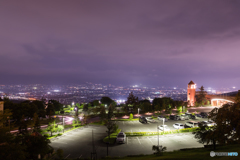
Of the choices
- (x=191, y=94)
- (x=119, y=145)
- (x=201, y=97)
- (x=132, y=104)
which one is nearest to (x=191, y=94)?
(x=191, y=94)

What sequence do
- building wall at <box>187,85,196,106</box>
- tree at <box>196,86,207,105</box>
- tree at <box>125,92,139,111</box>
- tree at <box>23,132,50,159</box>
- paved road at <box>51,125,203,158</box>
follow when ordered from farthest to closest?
1. building wall at <box>187,85,196,106</box>
2. tree at <box>196,86,207,105</box>
3. tree at <box>125,92,139,111</box>
4. paved road at <box>51,125,203,158</box>
5. tree at <box>23,132,50,159</box>

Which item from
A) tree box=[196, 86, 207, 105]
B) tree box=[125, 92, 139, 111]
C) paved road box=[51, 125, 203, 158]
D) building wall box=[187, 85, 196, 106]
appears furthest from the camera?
building wall box=[187, 85, 196, 106]

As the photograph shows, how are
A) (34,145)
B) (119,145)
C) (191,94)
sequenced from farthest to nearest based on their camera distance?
(191,94)
(119,145)
(34,145)

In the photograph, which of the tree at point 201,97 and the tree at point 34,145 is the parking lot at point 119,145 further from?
the tree at point 201,97

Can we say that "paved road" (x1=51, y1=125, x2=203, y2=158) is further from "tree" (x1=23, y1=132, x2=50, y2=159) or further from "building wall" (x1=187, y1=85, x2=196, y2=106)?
"building wall" (x1=187, y1=85, x2=196, y2=106)

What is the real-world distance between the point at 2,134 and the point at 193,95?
63.1 metres

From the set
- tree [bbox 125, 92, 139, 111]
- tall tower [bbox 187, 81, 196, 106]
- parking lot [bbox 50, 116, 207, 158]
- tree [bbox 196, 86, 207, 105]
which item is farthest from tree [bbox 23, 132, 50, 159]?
tree [bbox 196, 86, 207, 105]

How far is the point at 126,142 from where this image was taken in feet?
65.4

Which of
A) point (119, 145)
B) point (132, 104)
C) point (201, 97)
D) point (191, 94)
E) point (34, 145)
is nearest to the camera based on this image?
point (34, 145)

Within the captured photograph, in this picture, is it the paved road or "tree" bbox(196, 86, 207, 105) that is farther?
"tree" bbox(196, 86, 207, 105)

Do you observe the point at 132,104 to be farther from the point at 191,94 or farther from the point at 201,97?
the point at 201,97

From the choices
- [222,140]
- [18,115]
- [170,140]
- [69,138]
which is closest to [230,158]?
[222,140]

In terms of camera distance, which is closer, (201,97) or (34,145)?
(34,145)

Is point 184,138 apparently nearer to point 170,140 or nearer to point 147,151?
point 170,140
